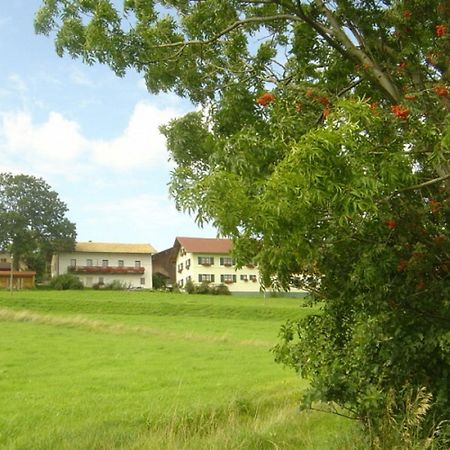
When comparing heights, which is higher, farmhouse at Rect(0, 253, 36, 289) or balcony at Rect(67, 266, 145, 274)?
balcony at Rect(67, 266, 145, 274)

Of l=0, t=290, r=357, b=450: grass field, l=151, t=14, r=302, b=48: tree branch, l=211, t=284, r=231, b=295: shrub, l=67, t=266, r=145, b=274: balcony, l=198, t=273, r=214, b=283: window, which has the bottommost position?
l=0, t=290, r=357, b=450: grass field

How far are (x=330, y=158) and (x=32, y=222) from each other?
96579 millimetres

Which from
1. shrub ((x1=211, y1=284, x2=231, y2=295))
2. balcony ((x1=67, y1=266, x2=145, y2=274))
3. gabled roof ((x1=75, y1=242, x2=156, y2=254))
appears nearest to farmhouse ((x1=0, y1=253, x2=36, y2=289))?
balcony ((x1=67, y1=266, x2=145, y2=274))

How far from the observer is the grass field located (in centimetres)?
1013

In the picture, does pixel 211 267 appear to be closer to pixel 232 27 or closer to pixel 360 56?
pixel 232 27

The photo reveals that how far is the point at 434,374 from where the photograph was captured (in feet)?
26.3

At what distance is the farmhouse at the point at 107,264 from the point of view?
10188 centimetres

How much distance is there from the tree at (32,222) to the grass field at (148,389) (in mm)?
49955

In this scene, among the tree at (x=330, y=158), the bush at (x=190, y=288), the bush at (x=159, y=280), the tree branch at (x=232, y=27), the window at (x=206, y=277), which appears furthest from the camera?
the bush at (x=159, y=280)

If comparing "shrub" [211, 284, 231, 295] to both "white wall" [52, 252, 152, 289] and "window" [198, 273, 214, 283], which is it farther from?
"white wall" [52, 252, 152, 289]

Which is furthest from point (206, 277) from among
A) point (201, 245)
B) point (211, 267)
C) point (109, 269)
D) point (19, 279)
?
point (19, 279)

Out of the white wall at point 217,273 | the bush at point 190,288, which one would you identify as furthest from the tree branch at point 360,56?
the white wall at point 217,273

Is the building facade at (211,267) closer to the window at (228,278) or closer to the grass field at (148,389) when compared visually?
the window at (228,278)

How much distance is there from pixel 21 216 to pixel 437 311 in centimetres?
9299
